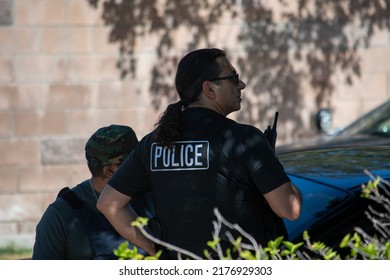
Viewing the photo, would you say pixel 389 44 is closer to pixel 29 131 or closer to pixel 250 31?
pixel 250 31

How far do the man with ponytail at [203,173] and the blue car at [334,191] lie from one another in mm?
423

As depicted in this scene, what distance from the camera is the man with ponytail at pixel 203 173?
12.3 ft

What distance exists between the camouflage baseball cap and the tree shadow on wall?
17.7 ft

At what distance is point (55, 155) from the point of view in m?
9.78

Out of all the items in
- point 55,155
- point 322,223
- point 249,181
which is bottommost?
point 55,155

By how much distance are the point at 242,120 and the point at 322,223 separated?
575cm

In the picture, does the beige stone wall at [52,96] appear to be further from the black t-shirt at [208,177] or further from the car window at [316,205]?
the black t-shirt at [208,177]

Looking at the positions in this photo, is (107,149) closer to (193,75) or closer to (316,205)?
(193,75)

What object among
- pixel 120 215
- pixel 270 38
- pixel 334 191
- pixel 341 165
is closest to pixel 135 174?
pixel 120 215

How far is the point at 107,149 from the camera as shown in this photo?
4.42 m

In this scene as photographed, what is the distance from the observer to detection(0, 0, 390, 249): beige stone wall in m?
9.71

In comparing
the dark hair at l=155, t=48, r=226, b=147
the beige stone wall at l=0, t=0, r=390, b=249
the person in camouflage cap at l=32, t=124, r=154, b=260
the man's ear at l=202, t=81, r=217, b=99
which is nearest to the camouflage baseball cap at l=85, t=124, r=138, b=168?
the person in camouflage cap at l=32, t=124, r=154, b=260

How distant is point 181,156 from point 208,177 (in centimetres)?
14
